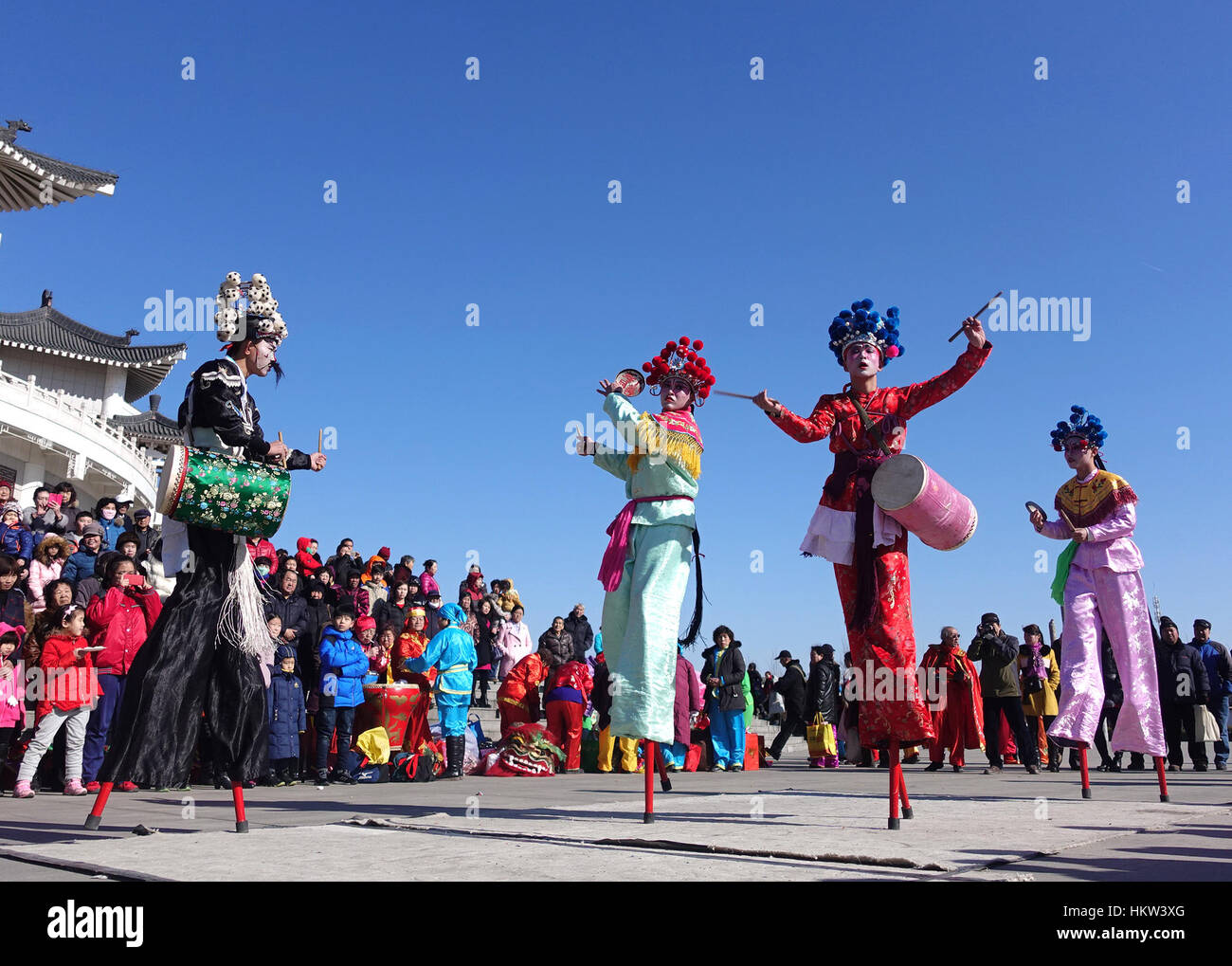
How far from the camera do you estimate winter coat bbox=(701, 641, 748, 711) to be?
501 inches

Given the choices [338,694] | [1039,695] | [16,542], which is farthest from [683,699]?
[16,542]

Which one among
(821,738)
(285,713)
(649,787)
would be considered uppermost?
(285,713)

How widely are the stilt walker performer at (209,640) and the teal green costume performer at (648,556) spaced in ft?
5.16

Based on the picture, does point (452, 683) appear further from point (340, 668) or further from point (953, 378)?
point (953, 378)

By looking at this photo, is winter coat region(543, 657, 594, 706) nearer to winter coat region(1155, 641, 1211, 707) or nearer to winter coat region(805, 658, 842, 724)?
winter coat region(805, 658, 842, 724)

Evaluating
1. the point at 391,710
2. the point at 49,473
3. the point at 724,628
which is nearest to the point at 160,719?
the point at 391,710

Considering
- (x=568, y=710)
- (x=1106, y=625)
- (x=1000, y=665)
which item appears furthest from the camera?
(x=568, y=710)

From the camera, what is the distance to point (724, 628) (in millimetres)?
13188

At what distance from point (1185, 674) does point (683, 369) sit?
31.1 ft

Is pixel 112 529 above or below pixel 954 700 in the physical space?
above

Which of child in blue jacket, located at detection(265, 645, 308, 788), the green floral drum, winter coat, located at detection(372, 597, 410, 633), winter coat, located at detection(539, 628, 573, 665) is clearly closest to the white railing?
winter coat, located at detection(372, 597, 410, 633)

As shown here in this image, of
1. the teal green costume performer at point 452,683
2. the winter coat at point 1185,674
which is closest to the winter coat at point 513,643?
the teal green costume performer at point 452,683

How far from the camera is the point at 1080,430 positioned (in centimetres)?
722
